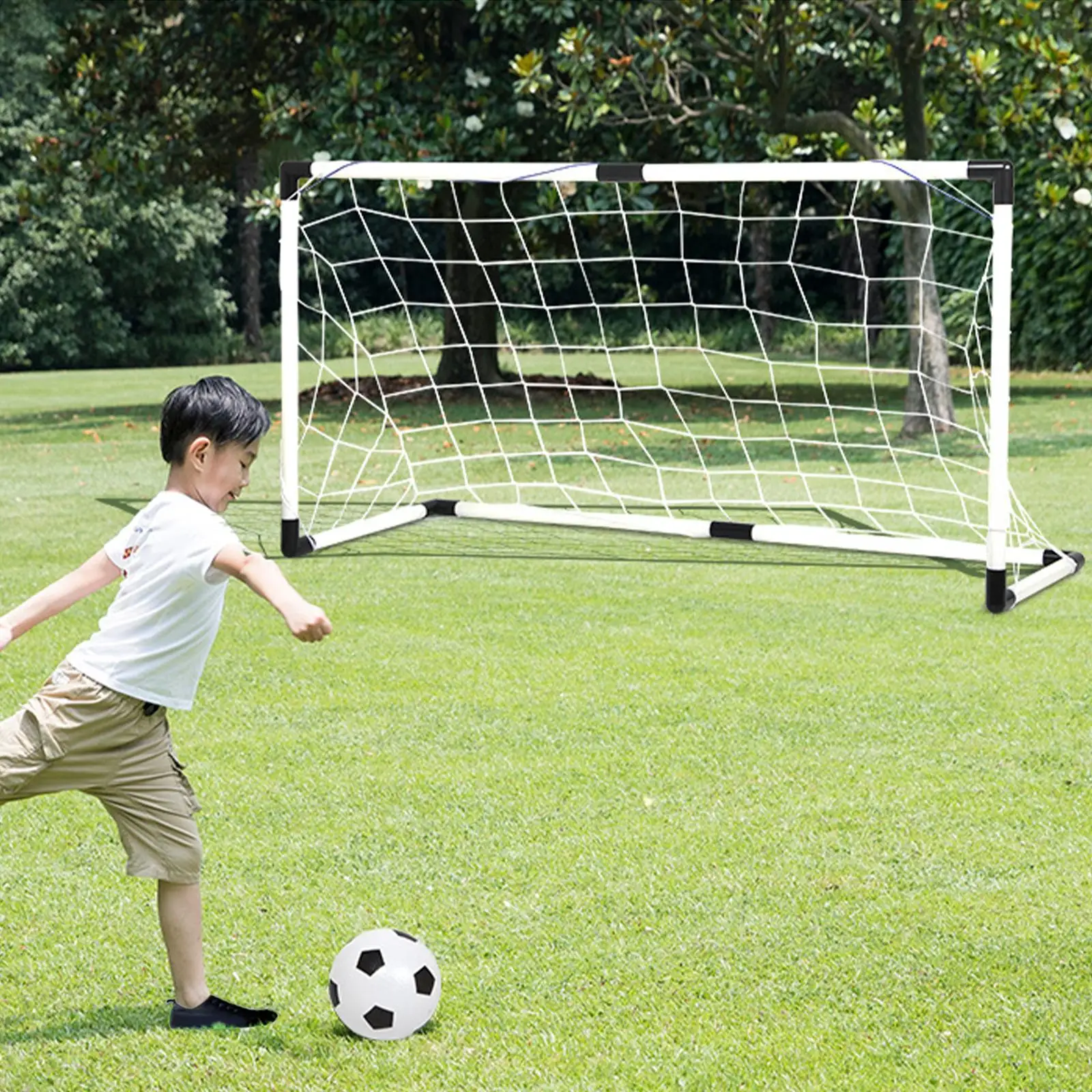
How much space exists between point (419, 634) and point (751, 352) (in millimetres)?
29153

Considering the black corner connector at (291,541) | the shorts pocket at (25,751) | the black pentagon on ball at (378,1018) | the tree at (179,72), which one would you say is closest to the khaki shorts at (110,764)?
the shorts pocket at (25,751)

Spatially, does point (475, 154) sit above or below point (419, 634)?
above

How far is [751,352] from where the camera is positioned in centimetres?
3625

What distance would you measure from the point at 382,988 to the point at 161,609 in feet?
3.20

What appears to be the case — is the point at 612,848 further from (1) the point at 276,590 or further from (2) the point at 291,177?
(2) the point at 291,177

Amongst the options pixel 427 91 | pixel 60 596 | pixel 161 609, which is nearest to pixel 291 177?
pixel 60 596

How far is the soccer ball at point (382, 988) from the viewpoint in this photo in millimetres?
3695

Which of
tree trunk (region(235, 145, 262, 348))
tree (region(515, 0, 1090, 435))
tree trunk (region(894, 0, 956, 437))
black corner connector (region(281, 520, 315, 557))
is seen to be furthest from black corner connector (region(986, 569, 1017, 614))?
tree trunk (region(235, 145, 262, 348))

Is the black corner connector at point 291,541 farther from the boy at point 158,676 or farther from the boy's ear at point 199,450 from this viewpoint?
the boy's ear at point 199,450

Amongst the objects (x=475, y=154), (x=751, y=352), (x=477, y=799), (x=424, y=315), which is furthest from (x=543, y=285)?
(x=477, y=799)

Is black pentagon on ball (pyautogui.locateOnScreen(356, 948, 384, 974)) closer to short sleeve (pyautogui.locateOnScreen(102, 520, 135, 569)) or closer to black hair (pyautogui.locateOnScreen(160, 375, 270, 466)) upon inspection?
short sleeve (pyautogui.locateOnScreen(102, 520, 135, 569))

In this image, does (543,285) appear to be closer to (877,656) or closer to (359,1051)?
(877,656)

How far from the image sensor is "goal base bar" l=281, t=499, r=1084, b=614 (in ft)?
29.8

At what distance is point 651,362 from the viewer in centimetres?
3366
